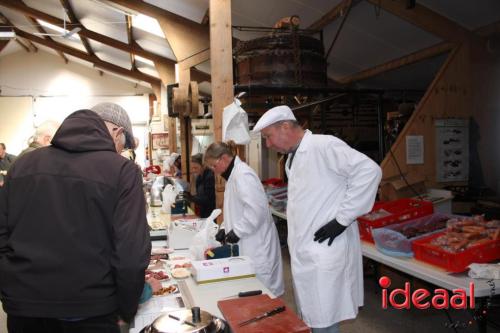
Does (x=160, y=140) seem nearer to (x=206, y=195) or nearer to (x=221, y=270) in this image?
(x=206, y=195)

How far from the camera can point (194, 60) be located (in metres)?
5.86

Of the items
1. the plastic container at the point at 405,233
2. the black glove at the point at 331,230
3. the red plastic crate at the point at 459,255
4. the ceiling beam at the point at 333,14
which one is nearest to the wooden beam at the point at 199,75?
the ceiling beam at the point at 333,14

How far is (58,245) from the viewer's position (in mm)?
1392

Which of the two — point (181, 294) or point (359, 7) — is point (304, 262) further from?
point (359, 7)

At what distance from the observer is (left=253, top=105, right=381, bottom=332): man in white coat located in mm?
2330

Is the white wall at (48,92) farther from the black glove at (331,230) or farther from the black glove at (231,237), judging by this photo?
the black glove at (331,230)

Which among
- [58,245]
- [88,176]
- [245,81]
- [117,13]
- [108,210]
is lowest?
[58,245]

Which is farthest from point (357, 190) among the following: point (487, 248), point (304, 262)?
point (487, 248)

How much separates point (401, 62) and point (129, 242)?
18.5ft

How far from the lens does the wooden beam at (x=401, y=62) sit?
5238mm

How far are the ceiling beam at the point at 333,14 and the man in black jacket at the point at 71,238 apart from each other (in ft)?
13.5

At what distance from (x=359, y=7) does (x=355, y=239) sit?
3.68 m

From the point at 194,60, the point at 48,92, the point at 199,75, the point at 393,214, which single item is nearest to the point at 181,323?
the point at 393,214

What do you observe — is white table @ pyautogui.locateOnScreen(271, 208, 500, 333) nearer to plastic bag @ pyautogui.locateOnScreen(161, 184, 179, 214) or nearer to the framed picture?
plastic bag @ pyautogui.locateOnScreen(161, 184, 179, 214)
